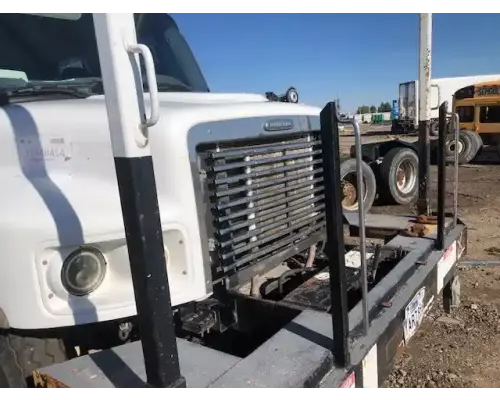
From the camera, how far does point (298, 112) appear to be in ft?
9.75

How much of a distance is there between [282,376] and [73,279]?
3.07 feet

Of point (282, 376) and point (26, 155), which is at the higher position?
point (26, 155)

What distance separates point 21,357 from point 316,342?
4.20ft

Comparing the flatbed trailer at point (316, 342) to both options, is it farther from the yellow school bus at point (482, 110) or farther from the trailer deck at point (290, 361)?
the yellow school bus at point (482, 110)

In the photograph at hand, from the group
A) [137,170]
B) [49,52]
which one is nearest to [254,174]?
[137,170]


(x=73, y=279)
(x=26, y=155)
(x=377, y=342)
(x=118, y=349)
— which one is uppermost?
(x=26, y=155)

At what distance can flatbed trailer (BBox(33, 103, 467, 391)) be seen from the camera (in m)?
1.92

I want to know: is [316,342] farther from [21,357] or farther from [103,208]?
[21,357]

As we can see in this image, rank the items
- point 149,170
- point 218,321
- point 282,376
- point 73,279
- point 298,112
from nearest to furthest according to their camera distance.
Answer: point 149,170 < point 282,376 < point 73,279 < point 218,321 < point 298,112

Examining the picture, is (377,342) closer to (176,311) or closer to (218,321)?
(218,321)

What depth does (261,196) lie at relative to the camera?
2.60 metres

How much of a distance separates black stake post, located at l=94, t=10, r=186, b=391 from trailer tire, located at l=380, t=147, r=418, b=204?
23.4ft

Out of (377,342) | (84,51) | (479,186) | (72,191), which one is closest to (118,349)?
(72,191)

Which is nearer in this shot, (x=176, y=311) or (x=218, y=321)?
(x=176, y=311)
